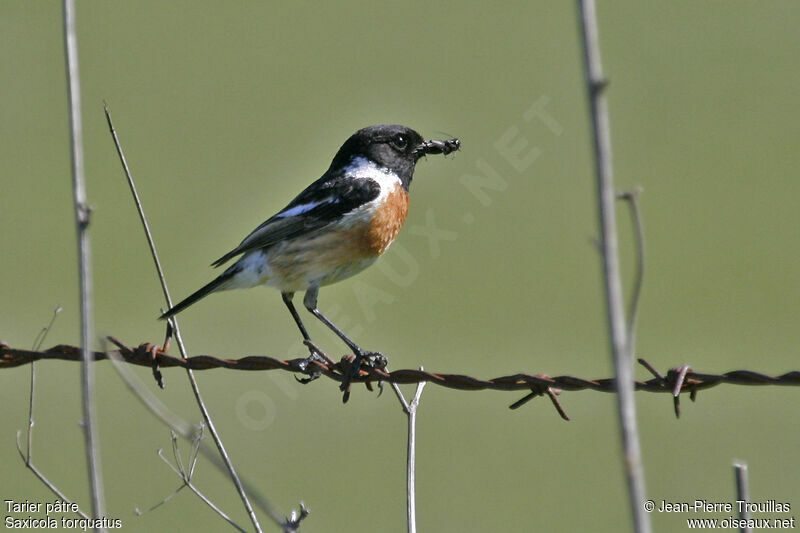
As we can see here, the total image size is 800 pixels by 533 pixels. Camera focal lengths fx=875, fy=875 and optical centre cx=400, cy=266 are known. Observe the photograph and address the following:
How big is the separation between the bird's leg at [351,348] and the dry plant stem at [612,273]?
1899 mm

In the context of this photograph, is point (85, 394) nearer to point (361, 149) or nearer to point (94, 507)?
point (94, 507)

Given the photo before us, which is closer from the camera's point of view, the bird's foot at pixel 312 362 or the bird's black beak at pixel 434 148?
the bird's foot at pixel 312 362

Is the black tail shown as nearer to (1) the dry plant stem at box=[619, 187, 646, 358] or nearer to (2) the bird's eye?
(2) the bird's eye

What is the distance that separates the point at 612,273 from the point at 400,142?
3.26 metres

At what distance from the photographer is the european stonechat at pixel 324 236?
13.5ft

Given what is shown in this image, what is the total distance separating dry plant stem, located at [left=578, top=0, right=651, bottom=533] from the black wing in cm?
282

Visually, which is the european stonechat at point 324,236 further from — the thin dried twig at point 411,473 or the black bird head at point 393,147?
the thin dried twig at point 411,473

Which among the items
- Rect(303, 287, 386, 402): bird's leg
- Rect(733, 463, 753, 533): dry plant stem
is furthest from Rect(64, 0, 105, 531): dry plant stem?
Rect(303, 287, 386, 402): bird's leg

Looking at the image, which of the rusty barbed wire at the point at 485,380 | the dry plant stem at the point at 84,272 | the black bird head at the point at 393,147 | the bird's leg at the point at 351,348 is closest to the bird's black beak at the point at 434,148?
the black bird head at the point at 393,147

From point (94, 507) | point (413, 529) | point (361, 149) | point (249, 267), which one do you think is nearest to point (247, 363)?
point (413, 529)

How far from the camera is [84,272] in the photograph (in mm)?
1757

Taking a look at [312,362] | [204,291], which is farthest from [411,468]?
[204,291]

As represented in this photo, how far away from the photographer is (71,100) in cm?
185

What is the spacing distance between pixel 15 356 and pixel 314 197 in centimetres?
179
